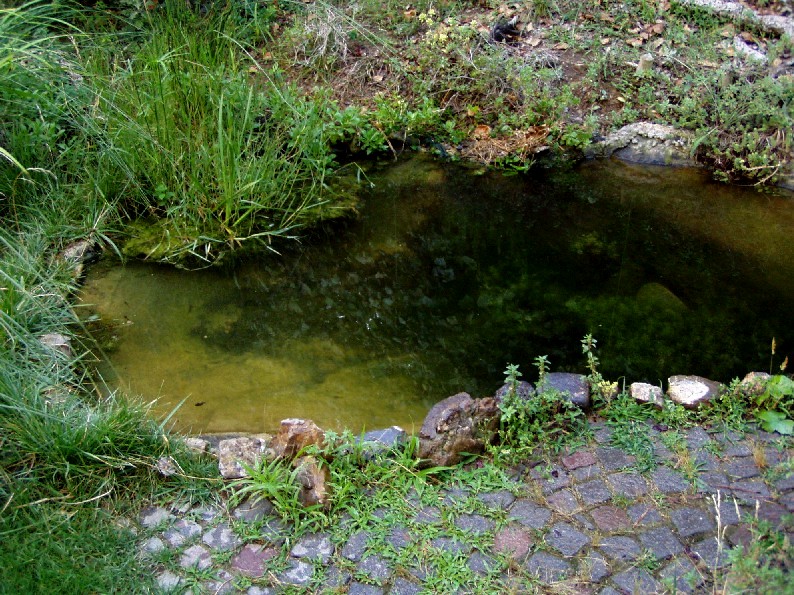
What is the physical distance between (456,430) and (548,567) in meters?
0.73

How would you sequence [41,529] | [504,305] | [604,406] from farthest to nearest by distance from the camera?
[504,305] → [604,406] → [41,529]

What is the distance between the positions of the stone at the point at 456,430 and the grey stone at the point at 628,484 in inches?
22.3

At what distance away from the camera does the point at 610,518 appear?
2.90 m

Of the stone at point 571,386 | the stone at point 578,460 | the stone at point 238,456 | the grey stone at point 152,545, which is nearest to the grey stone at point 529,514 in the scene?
the stone at point 578,460

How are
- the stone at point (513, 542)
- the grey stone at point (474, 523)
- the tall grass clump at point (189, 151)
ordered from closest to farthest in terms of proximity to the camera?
the stone at point (513, 542) → the grey stone at point (474, 523) → the tall grass clump at point (189, 151)

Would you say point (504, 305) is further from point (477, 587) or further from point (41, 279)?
point (41, 279)

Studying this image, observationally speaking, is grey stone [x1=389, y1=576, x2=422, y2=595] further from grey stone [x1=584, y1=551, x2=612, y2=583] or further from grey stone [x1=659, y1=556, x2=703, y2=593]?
grey stone [x1=659, y1=556, x2=703, y2=593]

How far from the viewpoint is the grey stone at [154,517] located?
2.88 metres

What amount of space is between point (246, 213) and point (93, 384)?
5.38 ft

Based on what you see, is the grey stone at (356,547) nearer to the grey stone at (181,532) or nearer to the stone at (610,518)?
the grey stone at (181,532)

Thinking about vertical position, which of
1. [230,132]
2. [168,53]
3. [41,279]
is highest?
[168,53]

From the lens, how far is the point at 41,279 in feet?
13.3

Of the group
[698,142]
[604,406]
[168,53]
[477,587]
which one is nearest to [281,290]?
[168,53]

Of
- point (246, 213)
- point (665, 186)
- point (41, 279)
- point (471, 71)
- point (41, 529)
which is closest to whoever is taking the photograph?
point (41, 529)
